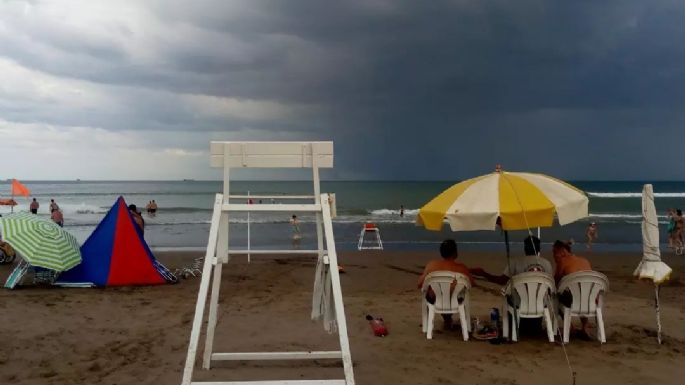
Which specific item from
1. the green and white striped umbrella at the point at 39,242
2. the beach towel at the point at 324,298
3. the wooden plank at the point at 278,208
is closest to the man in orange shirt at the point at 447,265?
the beach towel at the point at 324,298

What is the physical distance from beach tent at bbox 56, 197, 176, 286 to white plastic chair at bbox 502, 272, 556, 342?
6.76 metres

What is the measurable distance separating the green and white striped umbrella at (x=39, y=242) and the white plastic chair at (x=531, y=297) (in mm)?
7430

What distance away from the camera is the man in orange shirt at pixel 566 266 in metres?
6.18

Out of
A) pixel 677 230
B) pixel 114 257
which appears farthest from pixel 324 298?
pixel 677 230

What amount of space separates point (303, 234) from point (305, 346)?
59.1 feet

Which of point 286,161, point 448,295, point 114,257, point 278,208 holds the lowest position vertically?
point 448,295

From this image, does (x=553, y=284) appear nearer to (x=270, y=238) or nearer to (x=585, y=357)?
(x=585, y=357)

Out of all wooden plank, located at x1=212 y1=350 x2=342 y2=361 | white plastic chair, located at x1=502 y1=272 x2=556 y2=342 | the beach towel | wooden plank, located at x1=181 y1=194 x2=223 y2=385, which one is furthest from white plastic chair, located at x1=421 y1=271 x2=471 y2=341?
wooden plank, located at x1=181 y1=194 x2=223 y2=385

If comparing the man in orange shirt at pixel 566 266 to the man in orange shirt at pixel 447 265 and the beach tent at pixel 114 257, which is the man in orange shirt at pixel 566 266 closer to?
the man in orange shirt at pixel 447 265

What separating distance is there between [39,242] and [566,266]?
8.35 metres

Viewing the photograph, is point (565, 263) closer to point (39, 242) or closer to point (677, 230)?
point (39, 242)

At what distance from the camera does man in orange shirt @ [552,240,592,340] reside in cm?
618

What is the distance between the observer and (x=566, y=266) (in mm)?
6316

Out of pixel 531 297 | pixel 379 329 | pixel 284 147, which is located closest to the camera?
pixel 284 147
